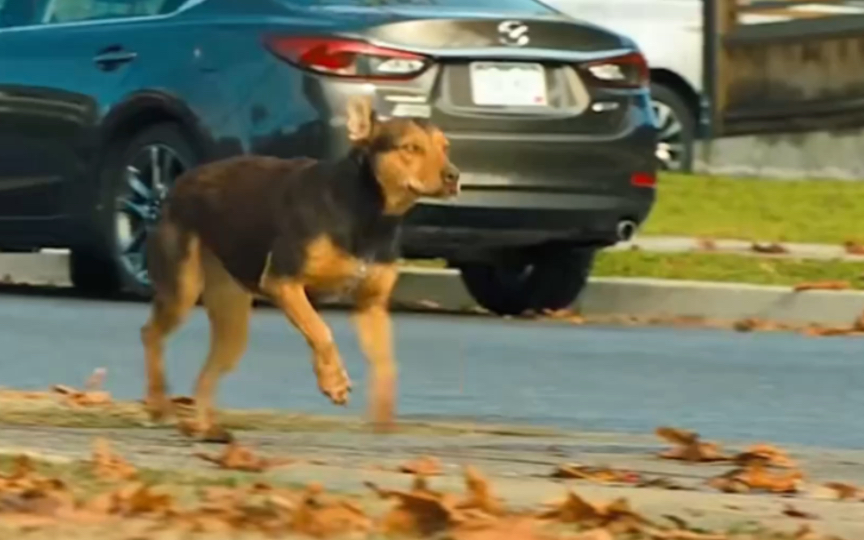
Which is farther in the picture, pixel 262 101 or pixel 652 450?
pixel 262 101

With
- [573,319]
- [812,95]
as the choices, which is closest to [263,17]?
[573,319]

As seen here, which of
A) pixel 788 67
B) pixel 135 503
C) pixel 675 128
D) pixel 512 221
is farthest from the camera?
pixel 788 67

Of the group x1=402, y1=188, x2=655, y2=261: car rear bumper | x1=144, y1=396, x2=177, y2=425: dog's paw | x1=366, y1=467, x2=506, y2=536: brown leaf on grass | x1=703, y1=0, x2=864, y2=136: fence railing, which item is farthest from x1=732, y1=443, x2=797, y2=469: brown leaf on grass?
x1=703, y1=0, x2=864, y2=136: fence railing

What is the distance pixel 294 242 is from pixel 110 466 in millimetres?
1751

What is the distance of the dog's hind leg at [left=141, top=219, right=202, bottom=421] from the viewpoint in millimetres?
7938

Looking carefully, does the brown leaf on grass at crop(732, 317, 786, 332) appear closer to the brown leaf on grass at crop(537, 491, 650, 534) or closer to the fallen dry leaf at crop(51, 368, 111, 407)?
the fallen dry leaf at crop(51, 368, 111, 407)

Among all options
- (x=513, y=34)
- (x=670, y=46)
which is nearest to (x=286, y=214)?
(x=513, y=34)

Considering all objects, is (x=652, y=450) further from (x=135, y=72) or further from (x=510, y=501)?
(x=135, y=72)

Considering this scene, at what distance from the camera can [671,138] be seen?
18.5 metres

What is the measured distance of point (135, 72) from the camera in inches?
455

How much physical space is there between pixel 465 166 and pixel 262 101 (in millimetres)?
827

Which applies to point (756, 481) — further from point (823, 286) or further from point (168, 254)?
point (823, 286)

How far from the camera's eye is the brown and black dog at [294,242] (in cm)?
758

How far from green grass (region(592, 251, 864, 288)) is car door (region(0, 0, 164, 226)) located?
238 cm
